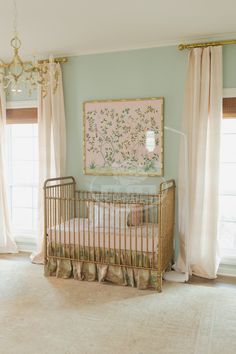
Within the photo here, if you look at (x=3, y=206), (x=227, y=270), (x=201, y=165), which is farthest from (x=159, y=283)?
(x=3, y=206)

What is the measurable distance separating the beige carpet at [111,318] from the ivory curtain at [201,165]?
0.41 metres

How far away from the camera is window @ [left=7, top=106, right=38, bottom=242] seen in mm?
4762

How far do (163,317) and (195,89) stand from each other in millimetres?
2313

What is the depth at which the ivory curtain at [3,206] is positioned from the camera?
4.61m

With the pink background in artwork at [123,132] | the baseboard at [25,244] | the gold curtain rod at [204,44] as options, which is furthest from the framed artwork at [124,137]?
the baseboard at [25,244]

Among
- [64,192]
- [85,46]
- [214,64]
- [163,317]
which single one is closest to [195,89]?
[214,64]

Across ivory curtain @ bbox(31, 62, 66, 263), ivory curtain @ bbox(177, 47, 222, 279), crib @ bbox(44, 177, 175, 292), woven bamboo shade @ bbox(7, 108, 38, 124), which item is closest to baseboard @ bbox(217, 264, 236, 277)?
ivory curtain @ bbox(177, 47, 222, 279)

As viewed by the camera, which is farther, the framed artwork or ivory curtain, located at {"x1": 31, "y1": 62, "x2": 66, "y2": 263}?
ivory curtain, located at {"x1": 31, "y1": 62, "x2": 66, "y2": 263}

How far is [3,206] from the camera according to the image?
4.64 m

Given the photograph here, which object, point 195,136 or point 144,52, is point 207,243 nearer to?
point 195,136

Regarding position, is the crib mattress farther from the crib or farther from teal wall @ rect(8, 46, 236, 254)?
teal wall @ rect(8, 46, 236, 254)

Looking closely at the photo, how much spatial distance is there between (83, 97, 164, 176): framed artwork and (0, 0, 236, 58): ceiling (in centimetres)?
67

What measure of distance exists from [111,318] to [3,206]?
2489 mm

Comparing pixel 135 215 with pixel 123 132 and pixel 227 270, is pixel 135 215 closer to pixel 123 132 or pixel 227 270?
pixel 123 132
